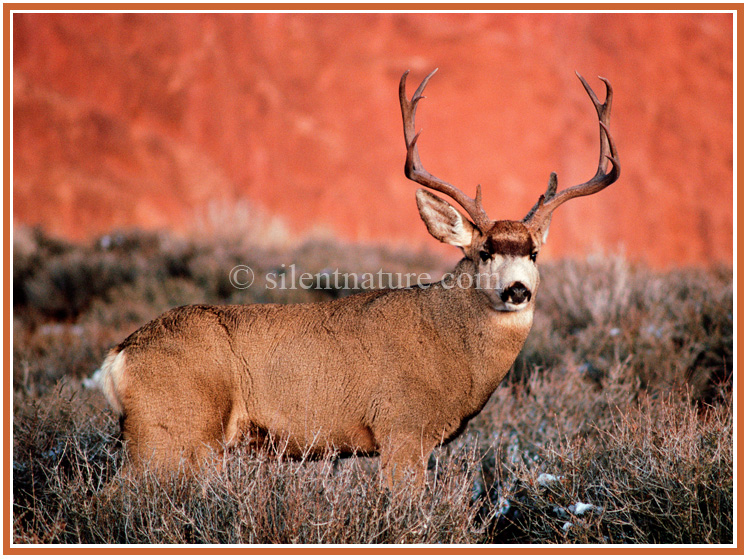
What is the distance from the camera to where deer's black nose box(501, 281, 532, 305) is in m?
4.14

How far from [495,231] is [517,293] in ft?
1.62

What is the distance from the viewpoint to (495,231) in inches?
175

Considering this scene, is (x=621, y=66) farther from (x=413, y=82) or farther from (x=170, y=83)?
(x=170, y=83)

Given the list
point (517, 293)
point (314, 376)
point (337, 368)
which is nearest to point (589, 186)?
point (517, 293)

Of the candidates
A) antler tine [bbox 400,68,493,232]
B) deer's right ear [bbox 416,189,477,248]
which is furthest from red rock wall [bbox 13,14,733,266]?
deer's right ear [bbox 416,189,477,248]

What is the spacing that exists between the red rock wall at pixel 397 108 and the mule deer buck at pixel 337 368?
16.1 metres

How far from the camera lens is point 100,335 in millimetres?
8656

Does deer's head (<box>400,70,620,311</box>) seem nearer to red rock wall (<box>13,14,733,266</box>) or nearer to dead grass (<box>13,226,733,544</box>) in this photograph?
dead grass (<box>13,226,733,544</box>)

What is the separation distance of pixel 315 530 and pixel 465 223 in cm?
212

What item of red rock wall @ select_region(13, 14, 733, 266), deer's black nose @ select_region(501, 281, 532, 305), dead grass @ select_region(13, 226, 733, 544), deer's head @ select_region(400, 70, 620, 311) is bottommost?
dead grass @ select_region(13, 226, 733, 544)

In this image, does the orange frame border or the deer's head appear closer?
the orange frame border

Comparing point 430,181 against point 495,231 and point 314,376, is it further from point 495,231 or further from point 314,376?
point 314,376
